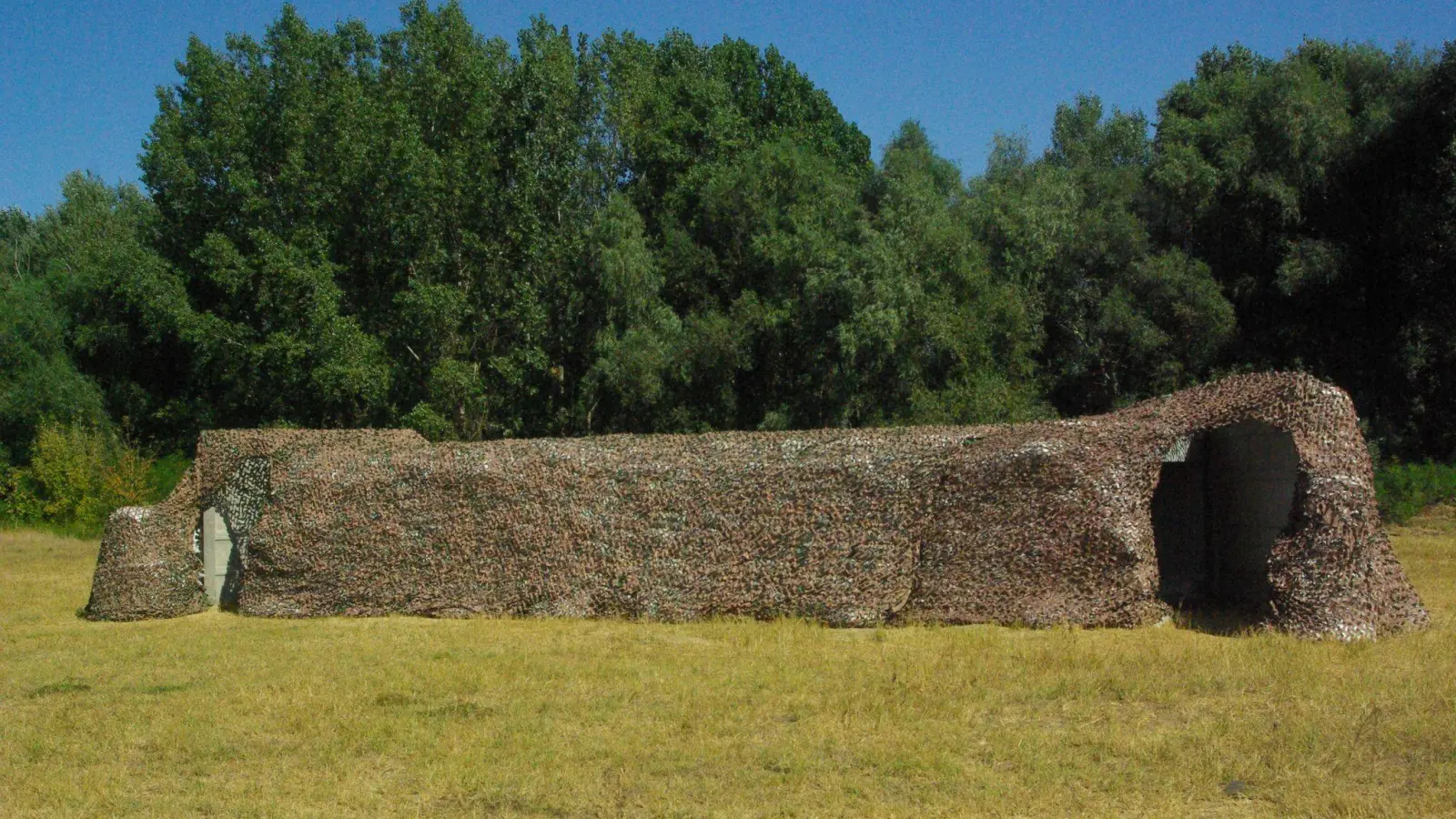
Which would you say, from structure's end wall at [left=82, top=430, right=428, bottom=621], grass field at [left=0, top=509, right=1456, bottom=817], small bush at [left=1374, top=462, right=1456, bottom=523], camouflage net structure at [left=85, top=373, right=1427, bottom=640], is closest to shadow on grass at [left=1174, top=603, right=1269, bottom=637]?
camouflage net structure at [left=85, top=373, right=1427, bottom=640]

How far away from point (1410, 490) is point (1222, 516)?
1209 cm

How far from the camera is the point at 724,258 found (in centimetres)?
3297

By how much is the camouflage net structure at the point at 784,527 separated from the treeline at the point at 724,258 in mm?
12476

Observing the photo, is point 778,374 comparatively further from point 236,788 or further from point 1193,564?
point 236,788

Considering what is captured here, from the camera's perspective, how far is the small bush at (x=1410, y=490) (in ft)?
76.5

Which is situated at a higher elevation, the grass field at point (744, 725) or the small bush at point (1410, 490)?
the small bush at point (1410, 490)

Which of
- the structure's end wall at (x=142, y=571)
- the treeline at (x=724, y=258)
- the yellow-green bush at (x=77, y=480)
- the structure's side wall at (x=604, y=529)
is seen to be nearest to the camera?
the structure's side wall at (x=604, y=529)

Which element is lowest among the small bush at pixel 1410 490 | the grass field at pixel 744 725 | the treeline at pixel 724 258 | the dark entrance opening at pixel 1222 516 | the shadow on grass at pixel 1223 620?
the grass field at pixel 744 725

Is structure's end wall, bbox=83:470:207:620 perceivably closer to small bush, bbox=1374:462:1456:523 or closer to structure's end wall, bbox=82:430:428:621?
structure's end wall, bbox=82:430:428:621

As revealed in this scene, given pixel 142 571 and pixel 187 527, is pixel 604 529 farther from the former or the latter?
pixel 142 571

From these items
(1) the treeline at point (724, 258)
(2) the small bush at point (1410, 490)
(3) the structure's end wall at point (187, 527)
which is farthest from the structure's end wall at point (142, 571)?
(2) the small bush at point (1410, 490)

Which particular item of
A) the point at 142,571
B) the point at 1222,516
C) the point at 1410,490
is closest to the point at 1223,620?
the point at 1222,516

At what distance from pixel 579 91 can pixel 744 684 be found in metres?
26.0

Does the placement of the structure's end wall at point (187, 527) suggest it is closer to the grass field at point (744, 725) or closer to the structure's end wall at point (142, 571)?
the structure's end wall at point (142, 571)
